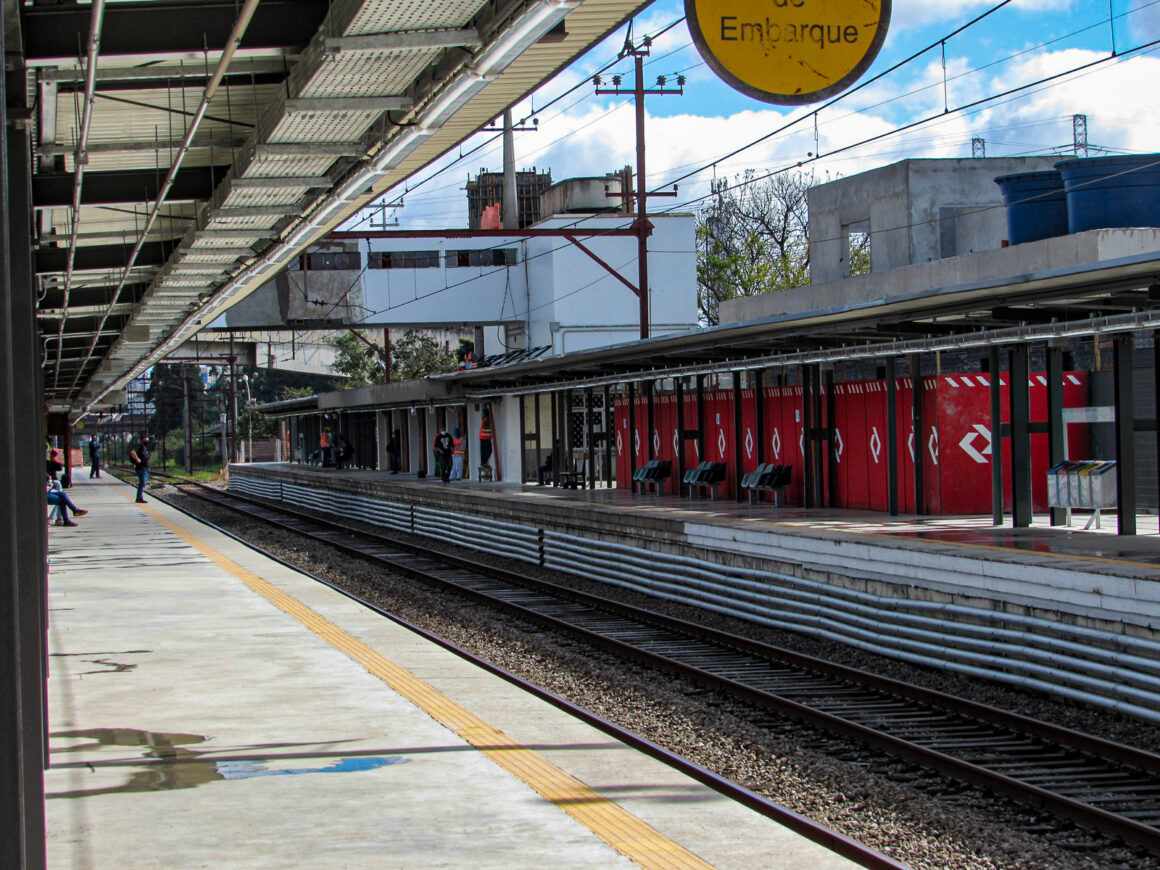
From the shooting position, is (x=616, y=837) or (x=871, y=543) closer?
(x=616, y=837)

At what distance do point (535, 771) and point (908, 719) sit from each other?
13.2 feet

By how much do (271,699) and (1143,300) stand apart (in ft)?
28.6

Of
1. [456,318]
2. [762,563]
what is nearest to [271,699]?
[762,563]

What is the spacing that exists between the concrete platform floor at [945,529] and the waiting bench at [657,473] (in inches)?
55.7

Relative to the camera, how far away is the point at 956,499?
18.3 m

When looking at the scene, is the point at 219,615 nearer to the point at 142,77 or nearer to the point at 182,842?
the point at 142,77

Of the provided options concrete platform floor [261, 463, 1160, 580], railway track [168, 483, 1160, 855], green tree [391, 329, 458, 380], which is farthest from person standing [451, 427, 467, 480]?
green tree [391, 329, 458, 380]

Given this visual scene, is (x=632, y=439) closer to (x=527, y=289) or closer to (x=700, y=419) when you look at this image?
(x=700, y=419)

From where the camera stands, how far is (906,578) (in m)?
13.4

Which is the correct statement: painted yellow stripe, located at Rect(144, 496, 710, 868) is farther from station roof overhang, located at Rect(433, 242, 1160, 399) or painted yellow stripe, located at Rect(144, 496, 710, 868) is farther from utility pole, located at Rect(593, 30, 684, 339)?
utility pole, located at Rect(593, 30, 684, 339)

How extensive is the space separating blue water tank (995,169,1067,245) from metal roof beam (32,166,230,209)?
14102 mm

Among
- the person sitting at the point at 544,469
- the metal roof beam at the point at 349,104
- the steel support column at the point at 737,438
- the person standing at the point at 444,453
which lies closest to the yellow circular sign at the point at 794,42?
the metal roof beam at the point at 349,104

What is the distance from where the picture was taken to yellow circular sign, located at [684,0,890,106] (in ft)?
26.7

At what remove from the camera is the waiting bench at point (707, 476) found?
2398 centimetres
